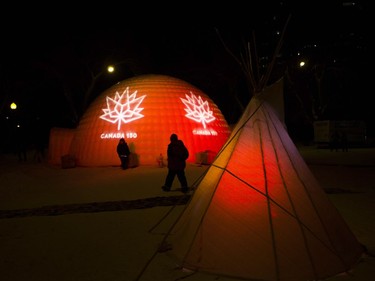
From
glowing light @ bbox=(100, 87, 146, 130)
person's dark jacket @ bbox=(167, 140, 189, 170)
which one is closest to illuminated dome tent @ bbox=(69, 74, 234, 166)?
glowing light @ bbox=(100, 87, 146, 130)

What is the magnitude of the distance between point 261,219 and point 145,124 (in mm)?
15098

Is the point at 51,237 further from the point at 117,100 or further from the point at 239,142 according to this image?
the point at 117,100

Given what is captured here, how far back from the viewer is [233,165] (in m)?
6.19

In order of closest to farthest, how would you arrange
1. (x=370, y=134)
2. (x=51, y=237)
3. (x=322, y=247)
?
(x=322, y=247)
(x=51, y=237)
(x=370, y=134)

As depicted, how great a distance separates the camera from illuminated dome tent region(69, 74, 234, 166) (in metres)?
20.0

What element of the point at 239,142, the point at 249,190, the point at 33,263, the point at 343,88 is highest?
the point at 343,88

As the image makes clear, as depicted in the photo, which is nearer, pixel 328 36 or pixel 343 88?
pixel 328 36

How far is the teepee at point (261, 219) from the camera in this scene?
5.34m

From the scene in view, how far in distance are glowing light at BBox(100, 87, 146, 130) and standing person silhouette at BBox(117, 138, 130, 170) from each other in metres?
2.33

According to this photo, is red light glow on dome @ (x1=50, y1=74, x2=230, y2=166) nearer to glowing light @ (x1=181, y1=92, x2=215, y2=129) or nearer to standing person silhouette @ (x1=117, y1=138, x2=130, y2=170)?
glowing light @ (x1=181, y1=92, x2=215, y2=129)

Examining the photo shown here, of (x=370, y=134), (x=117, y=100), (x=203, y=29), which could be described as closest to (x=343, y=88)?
(x=370, y=134)

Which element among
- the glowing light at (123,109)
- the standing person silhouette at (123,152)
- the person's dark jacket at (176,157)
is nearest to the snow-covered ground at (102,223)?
the person's dark jacket at (176,157)

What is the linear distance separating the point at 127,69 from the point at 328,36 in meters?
16.6

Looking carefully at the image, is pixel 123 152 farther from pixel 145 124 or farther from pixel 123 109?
pixel 123 109
